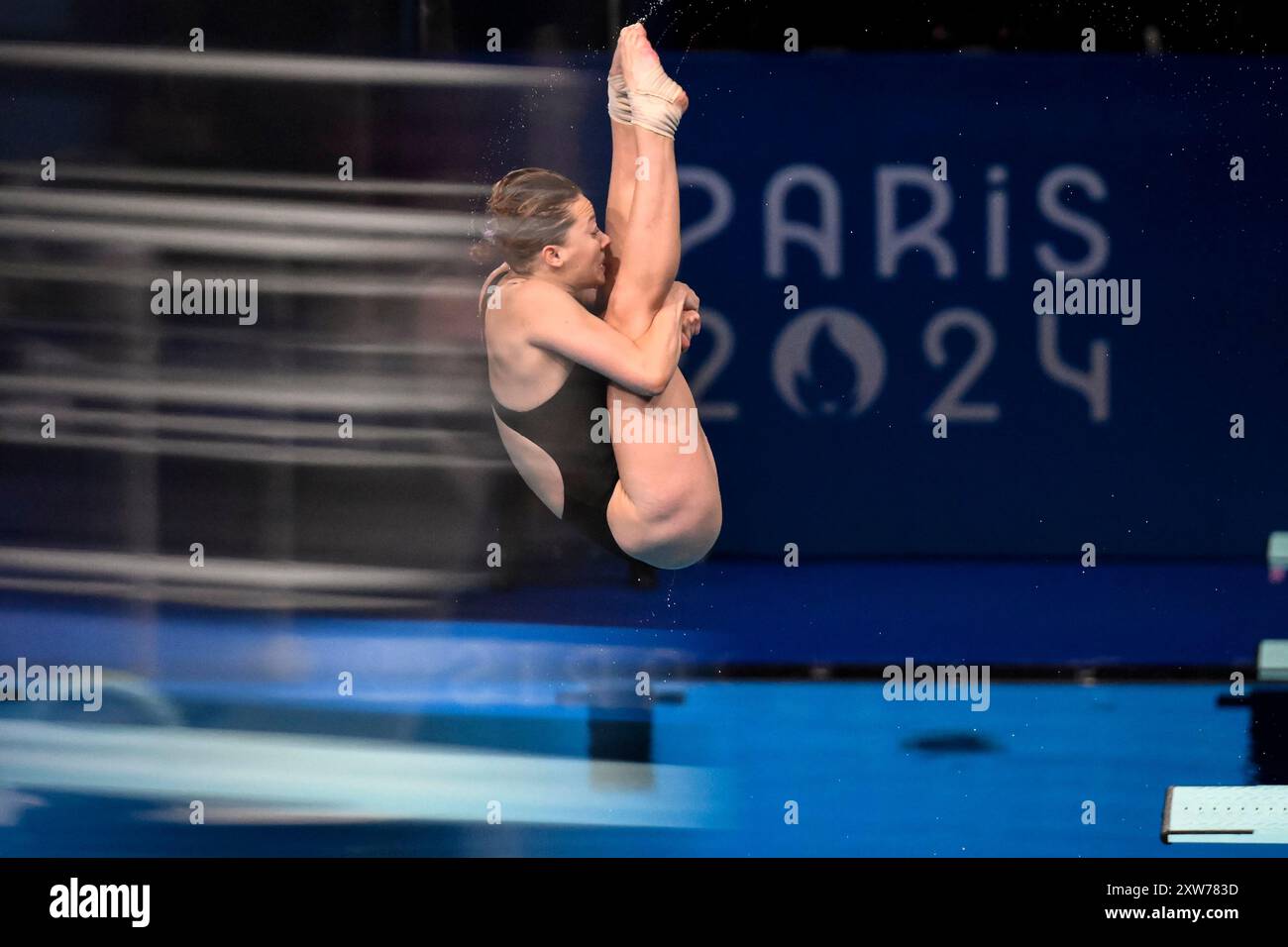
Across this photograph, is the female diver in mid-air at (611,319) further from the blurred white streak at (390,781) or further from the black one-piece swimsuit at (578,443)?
the blurred white streak at (390,781)

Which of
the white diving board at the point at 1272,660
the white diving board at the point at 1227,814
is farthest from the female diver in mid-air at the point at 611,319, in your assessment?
the white diving board at the point at 1272,660

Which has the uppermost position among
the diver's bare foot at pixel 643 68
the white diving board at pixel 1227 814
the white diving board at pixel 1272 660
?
the diver's bare foot at pixel 643 68

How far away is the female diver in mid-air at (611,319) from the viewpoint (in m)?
3.96

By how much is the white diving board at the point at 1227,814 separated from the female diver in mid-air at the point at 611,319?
1.65 m

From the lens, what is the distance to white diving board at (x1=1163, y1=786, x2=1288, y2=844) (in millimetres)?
4012

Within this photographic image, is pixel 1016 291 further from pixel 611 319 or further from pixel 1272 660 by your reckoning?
pixel 1272 660

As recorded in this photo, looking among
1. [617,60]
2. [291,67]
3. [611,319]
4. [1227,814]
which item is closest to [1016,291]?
[611,319]

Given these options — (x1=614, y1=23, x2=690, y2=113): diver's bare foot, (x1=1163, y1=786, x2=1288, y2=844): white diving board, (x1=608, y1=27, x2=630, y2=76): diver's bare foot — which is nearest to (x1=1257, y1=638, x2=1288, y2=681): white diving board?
(x1=1163, y1=786, x2=1288, y2=844): white diving board

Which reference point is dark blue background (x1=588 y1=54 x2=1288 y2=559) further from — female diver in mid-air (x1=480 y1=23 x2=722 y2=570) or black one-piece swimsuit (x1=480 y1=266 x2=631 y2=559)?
black one-piece swimsuit (x1=480 y1=266 x2=631 y2=559)

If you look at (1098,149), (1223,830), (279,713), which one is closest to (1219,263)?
(1098,149)

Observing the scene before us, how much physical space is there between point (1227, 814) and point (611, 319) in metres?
2.30

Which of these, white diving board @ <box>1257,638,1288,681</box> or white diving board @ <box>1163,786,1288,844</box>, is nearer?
white diving board @ <box>1163,786,1288,844</box>

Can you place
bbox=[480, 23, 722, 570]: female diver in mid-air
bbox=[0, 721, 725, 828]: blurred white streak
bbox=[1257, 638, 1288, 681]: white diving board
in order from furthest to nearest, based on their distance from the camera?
1. bbox=[1257, 638, 1288, 681]: white diving board
2. bbox=[0, 721, 725, 828]: blurred white streak
3. bbox=[480, 23, 722, 570]: female diver in mid-air

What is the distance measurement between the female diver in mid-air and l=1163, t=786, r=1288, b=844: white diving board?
1647 mm
